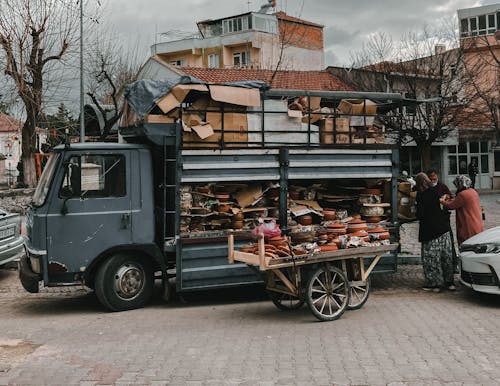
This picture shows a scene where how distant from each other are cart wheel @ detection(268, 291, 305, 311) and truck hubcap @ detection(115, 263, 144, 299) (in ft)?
5.69

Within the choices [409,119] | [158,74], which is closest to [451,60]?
[409,119]

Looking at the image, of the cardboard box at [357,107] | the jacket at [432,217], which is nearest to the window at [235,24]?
the cardboard box at [357,107]

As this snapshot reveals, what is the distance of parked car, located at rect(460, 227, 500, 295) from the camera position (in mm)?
7970

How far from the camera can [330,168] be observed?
8.72 m

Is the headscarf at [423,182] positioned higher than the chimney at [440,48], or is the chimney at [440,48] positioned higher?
the chimney at [440,48]

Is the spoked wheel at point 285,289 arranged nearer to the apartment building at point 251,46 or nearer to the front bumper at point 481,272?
→ the front bumper at point 481,272

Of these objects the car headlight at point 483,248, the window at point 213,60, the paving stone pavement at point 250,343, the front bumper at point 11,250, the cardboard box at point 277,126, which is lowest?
the paving stone pavement at point 250,343

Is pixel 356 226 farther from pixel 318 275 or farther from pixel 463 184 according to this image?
pixel 463 184

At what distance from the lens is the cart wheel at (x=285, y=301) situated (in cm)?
791

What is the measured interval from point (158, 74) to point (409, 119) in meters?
16.4

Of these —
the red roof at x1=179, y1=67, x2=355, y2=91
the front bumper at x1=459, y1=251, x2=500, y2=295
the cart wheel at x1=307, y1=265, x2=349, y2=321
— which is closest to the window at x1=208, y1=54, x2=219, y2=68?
the red roof at x1=179, y1=67, x2=355, y2=91

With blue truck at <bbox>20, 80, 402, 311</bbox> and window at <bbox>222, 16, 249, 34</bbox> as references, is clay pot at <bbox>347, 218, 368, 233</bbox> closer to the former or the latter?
blue truck at <bbox>20, 80, 402, 311</bbox>

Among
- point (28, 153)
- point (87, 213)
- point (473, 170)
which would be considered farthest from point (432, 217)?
point (473, 170)

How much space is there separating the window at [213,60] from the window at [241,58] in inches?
57.0
